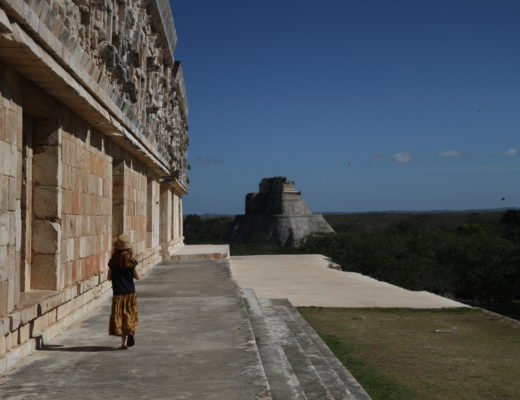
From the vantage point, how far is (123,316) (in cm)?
521

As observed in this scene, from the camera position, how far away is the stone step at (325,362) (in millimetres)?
4816

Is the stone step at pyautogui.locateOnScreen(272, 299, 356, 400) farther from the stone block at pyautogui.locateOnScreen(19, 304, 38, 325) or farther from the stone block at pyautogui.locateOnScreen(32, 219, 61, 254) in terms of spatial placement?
the stone block at pyautogui.locateOnScreen(32, 219, 61, 254)

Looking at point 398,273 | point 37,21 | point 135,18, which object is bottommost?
point 398,273

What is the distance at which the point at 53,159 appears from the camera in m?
5.89

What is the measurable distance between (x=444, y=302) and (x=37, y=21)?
10026 mm

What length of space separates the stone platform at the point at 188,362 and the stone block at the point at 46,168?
1464mm

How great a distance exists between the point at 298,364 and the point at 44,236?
2686 mm

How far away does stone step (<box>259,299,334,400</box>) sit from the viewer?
4.69 m

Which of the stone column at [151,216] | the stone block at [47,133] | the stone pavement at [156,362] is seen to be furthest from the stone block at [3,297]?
the stone column at [151,216]

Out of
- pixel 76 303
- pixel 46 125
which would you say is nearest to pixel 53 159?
pixel 46 125

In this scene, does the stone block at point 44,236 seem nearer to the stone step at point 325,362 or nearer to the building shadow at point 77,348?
the building shadow at point 77,348

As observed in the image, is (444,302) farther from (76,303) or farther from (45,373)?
(45,373)

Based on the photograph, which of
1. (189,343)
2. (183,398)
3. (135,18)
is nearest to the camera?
(183,398)

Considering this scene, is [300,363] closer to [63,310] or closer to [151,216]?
[63,310]
